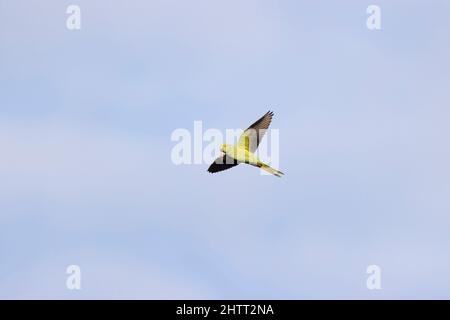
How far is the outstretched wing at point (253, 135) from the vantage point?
47.0 metres

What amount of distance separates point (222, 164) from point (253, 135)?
9.87ft

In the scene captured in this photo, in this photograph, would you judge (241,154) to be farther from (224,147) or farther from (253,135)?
(253,135)

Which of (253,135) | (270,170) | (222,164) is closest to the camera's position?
(270,170)

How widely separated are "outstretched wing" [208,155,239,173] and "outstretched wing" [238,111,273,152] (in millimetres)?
1264

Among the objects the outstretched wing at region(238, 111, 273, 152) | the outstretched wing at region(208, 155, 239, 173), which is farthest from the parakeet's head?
the outstretched wing at region(208, 155, 239, 173)

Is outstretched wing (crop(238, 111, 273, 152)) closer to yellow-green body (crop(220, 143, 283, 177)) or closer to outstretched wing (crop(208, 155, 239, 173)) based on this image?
yellow-green body (crop(220, 143, 283, 177))

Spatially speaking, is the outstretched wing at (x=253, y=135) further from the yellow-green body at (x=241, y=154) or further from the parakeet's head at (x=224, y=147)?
the parakeet's head at (x=224, y=147)

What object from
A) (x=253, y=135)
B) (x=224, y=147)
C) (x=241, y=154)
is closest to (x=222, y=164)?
(x=224, y=147)

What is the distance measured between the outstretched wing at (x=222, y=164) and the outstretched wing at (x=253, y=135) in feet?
4.15

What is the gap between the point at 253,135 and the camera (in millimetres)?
47062
